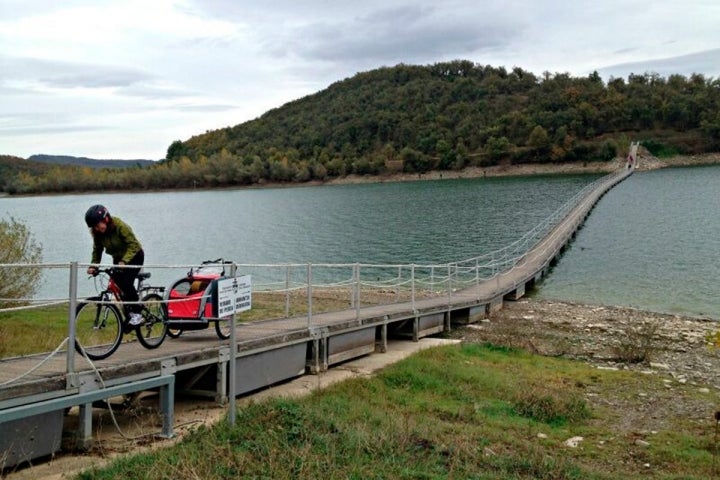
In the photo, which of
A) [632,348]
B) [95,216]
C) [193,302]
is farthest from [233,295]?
[632,348]

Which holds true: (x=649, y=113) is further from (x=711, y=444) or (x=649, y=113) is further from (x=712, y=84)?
(x=711, y=444)

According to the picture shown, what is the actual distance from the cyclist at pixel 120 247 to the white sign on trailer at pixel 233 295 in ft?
6.23

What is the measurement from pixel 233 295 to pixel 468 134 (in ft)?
521

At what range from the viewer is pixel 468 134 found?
16000 centimetres

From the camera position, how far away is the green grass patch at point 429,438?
5.99 meters

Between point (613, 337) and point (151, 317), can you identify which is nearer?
point (151, 317)

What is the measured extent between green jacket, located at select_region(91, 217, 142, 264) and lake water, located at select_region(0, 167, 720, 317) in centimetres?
1935

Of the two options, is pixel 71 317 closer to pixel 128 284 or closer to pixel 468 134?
pixel 128 284

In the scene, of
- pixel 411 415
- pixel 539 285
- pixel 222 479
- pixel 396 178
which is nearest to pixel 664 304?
pixel 539 285

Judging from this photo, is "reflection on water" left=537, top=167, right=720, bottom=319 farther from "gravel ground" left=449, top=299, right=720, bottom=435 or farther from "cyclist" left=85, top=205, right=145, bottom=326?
"cyclist" left=85, top=205, right=145, bottom=326

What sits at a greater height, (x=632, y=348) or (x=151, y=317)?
(x=151, y=317)

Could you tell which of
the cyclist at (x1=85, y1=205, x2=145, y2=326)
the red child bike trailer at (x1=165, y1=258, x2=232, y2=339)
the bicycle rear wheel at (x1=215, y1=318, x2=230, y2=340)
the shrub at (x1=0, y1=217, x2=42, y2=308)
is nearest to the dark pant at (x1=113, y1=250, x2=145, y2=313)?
the cyclist at (x1=85, y1=205, x2=145, y2=326)

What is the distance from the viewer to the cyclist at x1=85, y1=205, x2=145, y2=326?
310 inches

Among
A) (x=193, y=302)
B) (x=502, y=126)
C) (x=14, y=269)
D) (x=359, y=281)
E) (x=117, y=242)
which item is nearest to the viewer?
(x=117, y=242)
